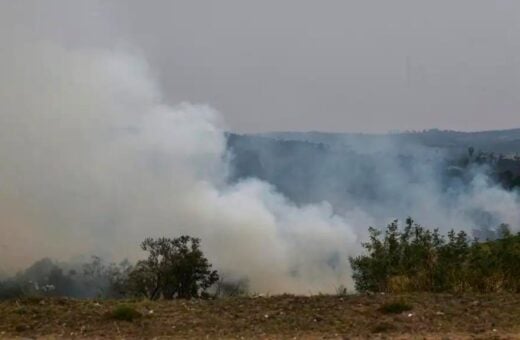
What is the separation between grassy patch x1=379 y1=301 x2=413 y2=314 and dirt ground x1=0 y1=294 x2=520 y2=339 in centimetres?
5

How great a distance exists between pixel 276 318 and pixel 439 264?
4.20 meters

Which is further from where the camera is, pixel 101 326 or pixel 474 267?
pixel 474 267

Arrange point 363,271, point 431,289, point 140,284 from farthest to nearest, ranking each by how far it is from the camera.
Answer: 1. point 140,284
2. point 363,271
3. point 431,289

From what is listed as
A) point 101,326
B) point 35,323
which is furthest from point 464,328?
point 35,323

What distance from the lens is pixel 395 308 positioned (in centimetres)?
1035

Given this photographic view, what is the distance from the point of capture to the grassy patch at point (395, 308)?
10.3 meters

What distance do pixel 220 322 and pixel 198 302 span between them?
129 cm

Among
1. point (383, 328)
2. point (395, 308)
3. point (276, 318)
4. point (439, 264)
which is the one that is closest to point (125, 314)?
point (276, 318)

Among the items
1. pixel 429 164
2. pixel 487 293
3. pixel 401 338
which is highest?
pixel 429 164

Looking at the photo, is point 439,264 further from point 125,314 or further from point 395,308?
point 125,314

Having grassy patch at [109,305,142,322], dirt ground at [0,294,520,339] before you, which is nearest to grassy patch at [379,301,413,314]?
dirt ground at [0,294,520,339]

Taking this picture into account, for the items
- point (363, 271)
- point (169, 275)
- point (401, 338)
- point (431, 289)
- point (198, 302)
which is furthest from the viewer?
point (169, 275)

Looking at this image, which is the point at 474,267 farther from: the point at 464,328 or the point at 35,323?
the point at 35,323

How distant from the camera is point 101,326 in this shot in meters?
9.88
